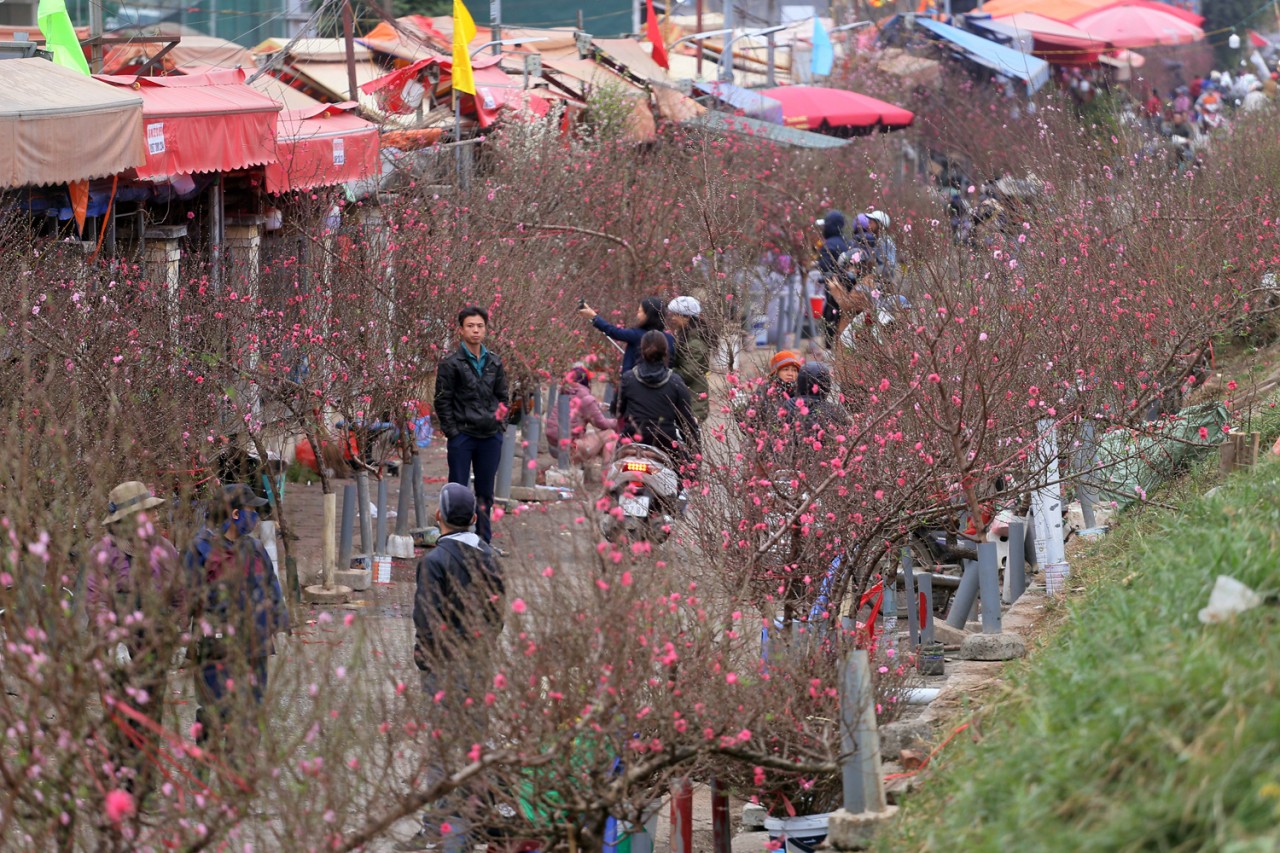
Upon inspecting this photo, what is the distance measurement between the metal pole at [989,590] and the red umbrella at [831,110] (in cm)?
1856

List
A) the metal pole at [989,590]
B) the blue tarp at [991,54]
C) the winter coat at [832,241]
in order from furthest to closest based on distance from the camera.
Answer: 1. the blue tarp at [991,54]
2. the winter coat at [832,241]
3. the metal pole at [989,590]

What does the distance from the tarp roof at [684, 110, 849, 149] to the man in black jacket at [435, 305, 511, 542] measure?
36.4ft

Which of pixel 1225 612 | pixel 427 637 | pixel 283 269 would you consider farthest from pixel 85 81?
pixel 1225 612

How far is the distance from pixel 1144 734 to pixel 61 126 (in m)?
8.00

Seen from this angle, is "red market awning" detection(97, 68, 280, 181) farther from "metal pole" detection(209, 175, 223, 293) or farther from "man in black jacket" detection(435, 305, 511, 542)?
"man in black jacket" detection(435, 305, 511, 542)

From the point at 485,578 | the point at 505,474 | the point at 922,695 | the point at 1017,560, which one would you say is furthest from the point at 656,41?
the point at 485,578

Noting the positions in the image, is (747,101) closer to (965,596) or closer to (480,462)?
(480,462)

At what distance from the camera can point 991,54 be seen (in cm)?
3516

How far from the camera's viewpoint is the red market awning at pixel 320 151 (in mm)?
13281

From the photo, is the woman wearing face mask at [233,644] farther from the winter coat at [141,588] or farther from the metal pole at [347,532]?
the metal pole at [347,532]

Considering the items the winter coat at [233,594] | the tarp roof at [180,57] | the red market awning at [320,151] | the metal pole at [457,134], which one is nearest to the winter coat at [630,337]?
the red market awning at [320,151]

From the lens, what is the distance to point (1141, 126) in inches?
780

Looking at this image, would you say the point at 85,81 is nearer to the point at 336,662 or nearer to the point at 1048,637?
the point at 336,662

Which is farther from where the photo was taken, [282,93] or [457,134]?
[457,134]
